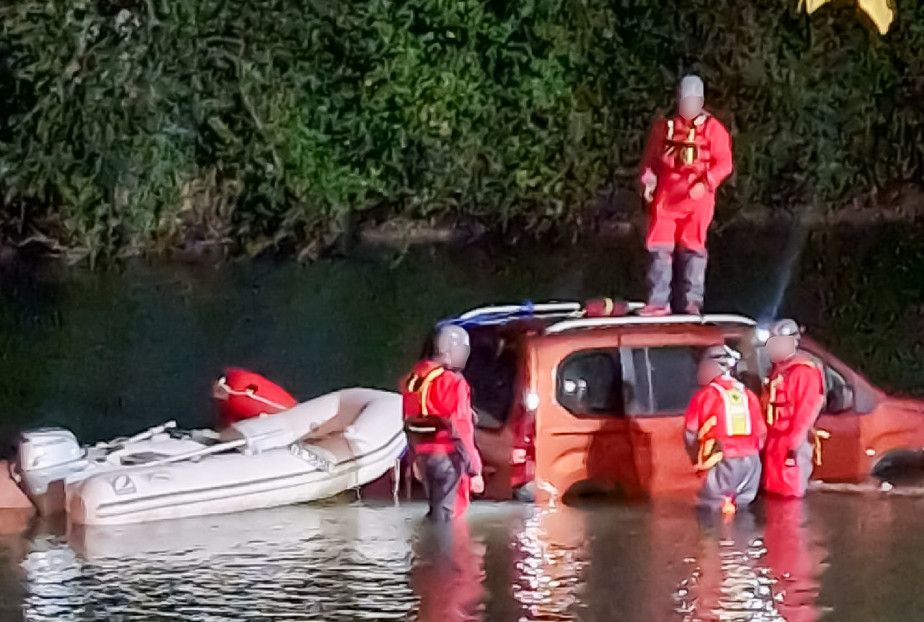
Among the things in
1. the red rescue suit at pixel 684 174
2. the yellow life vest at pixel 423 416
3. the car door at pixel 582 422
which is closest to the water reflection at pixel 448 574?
the yellow life vest at pixel 423 416

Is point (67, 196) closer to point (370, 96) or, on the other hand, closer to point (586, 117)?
point (370, 96)

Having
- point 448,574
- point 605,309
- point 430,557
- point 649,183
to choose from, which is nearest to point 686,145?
point 649,183

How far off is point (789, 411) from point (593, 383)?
76 centimetres

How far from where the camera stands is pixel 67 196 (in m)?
15.4

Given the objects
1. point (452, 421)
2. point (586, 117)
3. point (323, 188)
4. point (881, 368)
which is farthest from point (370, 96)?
point (452, 421)

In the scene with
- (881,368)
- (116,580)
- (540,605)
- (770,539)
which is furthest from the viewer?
(881,368)

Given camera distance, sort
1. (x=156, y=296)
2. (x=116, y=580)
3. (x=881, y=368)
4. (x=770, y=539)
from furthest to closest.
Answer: (x=156, y=296), (x=881, y=368), (x=770, y=539), (x=116, y=580)

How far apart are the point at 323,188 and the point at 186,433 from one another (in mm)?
8606

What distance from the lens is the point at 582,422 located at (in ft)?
21.5

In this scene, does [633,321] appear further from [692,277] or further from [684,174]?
[684,174]

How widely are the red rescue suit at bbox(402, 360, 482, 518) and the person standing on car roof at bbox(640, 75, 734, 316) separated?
1.22 m

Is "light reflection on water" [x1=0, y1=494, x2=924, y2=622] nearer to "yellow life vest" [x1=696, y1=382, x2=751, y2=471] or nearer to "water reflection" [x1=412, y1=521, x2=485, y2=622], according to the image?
"water reflection" [x1=412, y1=521, x2=485, y2=622]

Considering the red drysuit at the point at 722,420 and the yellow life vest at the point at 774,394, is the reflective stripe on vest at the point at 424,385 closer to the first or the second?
the red drysuit at the point at 722,420

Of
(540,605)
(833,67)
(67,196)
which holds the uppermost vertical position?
(833,67)
